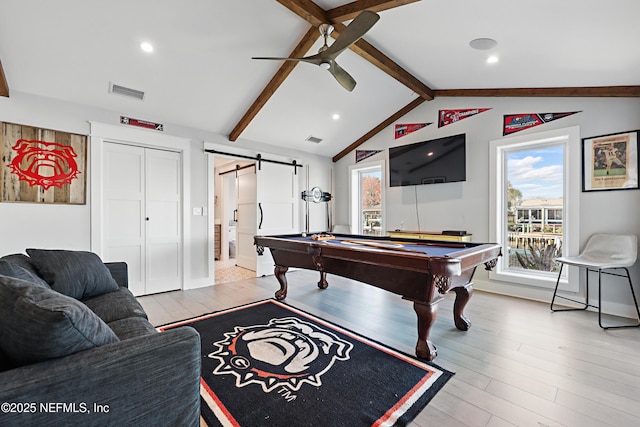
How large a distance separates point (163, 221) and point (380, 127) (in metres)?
4.08

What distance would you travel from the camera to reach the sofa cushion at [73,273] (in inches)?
79.5

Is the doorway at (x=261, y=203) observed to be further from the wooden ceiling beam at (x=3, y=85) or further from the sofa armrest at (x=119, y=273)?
the wooden ceiling beam at (x=3, y=85)

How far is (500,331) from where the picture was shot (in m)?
2.71

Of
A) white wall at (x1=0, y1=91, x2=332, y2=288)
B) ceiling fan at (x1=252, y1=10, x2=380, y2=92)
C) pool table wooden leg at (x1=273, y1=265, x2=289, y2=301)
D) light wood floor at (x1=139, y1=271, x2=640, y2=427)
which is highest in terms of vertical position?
ceiling fan at (x1=252, y1=10, x2=380, y2=92)

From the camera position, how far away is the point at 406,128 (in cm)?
510

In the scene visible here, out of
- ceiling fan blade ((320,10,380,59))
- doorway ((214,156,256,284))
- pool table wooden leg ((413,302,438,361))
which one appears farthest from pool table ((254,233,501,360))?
doorway ((214,156,256,284))

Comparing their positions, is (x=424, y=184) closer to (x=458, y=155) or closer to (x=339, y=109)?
(x=458, y=155)

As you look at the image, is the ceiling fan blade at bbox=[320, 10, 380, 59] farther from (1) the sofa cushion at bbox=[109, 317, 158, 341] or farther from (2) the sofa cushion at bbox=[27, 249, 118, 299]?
(2) the sofa cushion at bbox=[27, 249, 118, 299]

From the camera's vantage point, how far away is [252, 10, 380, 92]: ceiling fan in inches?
86.3

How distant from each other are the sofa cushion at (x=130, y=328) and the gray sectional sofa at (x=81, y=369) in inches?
19.0

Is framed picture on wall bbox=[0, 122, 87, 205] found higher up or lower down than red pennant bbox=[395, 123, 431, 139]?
lower down

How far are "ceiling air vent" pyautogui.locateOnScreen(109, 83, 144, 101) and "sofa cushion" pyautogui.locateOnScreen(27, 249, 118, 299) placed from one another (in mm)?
2146

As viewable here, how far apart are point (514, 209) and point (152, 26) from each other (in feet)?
16.1

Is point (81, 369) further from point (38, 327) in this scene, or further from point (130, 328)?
point (130, 328)
